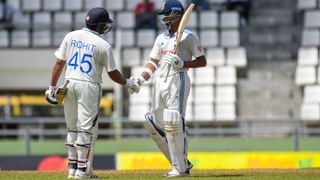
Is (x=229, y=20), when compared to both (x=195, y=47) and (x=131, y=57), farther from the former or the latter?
(x=195, y=47)

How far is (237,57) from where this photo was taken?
81.4 ft

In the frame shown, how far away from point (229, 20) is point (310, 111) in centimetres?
332

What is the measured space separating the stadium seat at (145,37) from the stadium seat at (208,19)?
1.26 m

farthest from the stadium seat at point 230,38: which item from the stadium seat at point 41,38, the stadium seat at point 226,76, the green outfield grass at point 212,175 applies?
the green outfield grass at point 212,175

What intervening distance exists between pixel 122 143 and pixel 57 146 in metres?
1.36

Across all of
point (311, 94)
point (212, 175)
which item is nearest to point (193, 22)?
point (311, 94)

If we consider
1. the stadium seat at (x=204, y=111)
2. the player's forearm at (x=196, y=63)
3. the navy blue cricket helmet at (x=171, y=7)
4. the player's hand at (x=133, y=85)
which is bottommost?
the stadium seat at (x=204, y=111)

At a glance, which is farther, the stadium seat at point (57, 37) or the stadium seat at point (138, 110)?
A: the stadium seat at point (57, 37)

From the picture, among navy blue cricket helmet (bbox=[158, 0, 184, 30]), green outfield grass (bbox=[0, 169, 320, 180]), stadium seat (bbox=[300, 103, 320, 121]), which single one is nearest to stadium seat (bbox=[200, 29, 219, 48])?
stadium seat (bbox=[300, 103, 320, 121])

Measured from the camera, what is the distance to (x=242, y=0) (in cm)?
2612

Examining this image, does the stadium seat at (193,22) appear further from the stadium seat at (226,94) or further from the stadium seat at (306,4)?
the stadium seat at (306,4)

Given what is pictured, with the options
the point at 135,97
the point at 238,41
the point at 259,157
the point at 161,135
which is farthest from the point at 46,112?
the point at 161,135

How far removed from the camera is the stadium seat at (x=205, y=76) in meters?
24.7

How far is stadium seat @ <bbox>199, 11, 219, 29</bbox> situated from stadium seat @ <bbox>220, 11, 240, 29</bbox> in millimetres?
176
